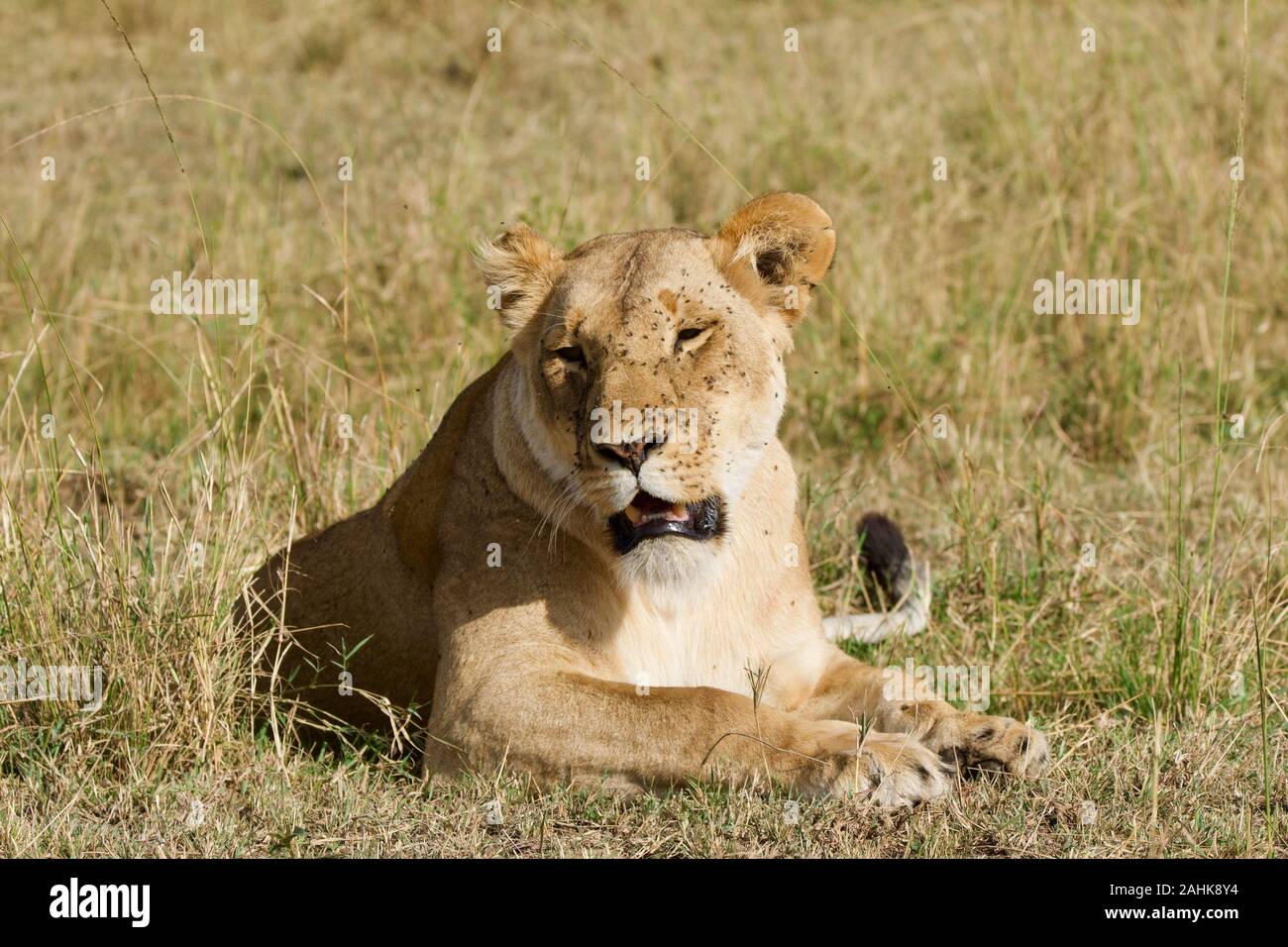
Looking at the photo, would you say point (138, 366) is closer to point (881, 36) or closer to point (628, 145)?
point (628, 145)

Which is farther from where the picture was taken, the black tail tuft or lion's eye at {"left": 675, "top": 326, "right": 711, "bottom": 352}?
the black tail tuft

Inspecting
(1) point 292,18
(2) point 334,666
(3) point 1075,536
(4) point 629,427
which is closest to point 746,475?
(4) point 629,427

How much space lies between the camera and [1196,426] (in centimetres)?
667

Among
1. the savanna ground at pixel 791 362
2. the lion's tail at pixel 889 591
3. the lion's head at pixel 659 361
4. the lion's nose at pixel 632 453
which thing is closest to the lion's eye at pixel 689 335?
the lion's head at pixel 659 361

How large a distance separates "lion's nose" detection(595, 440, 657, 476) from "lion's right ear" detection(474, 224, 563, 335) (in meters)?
0.70

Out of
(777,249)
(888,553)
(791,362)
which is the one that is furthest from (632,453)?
(791,362)

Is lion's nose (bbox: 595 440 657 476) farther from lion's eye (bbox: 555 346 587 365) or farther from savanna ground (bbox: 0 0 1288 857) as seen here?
savanna ground (bbox: 0 0 1288 857)

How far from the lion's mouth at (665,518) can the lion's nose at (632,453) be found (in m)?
0.18

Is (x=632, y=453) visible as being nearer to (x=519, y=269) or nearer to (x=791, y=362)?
(x=519, y=269)

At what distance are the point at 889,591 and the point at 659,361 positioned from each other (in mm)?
1690

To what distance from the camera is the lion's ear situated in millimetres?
4211

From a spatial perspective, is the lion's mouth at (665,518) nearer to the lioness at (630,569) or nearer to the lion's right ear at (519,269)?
the lioness at (630,569)

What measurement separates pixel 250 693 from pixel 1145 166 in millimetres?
4603

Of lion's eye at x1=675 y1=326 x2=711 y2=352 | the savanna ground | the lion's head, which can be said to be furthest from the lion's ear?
the savanna ground
